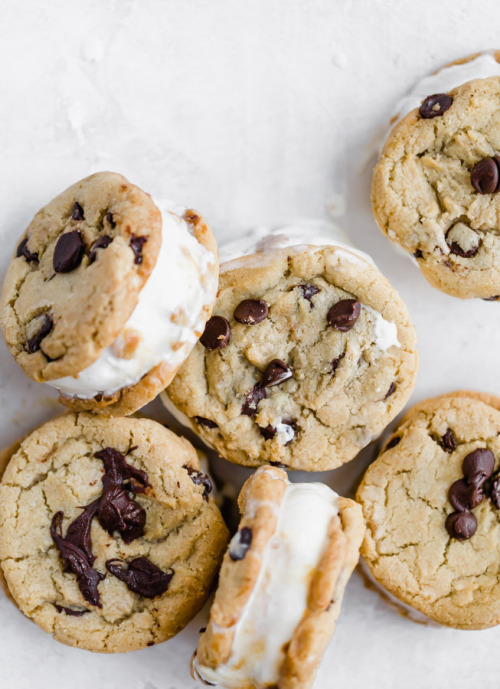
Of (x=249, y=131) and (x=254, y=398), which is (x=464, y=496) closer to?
(x=254, y=398)

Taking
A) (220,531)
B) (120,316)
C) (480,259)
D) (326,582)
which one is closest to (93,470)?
(220,531)

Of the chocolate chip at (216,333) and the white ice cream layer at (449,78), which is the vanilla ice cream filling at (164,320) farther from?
the white ice cream layer at (449,78)

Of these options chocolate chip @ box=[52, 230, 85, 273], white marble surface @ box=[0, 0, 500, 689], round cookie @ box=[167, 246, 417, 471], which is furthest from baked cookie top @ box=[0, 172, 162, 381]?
round cookie @ box=[167, 246, 417, 471]

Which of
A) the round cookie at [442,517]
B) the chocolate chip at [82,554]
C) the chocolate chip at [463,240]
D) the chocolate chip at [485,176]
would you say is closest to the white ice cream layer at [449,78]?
the chocolate chip at [485,176]

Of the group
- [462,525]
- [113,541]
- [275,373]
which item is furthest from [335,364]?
[113,541]

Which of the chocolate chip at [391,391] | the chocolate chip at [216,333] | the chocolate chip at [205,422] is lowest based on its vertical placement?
the chocolate chip at [391,391]

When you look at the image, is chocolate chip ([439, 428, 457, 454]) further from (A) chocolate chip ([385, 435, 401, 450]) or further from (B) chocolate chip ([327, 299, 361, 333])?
(B) chocolate chip ([327, 299, 361, 333])

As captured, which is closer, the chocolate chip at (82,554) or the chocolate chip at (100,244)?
the chocolate chip at (100,244)
